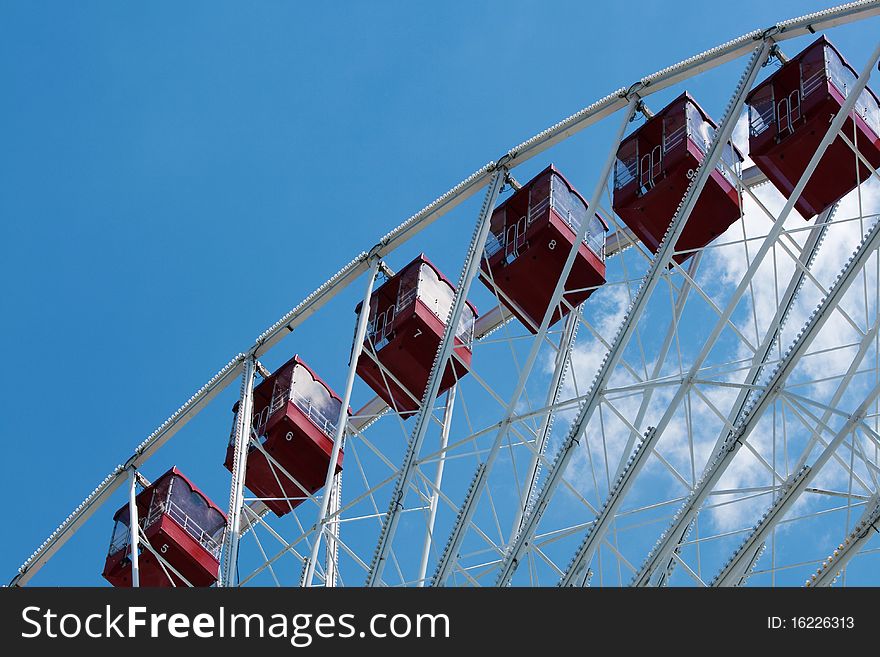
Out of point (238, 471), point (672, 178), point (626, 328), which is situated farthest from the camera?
point (238, 471)

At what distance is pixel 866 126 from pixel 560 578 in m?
9.11

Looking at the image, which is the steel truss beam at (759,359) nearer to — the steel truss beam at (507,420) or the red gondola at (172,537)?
the steel truss beam at (507,420)

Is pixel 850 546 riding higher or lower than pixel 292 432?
lower

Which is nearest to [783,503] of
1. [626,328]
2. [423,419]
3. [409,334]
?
[626,328]

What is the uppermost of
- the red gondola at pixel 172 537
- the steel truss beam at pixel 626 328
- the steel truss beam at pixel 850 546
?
the red gondola at pixel 172 537

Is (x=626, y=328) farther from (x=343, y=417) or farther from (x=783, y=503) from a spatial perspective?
(x=343, y=417)

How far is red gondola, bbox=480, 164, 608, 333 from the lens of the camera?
3055cm

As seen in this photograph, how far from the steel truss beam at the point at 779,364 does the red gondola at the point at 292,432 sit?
38.7 ft

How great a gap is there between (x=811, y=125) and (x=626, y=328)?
5378mm

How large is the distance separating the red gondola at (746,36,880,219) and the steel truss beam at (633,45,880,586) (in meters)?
4.05

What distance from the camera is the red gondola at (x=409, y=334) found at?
32.2 m

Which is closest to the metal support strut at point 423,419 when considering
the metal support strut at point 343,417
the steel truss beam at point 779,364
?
the metal support strut at point 343,417

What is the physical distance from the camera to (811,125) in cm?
2783
